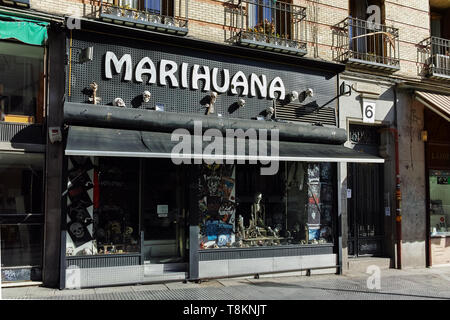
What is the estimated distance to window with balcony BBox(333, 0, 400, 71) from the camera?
37.5ft

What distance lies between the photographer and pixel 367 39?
12.3 m

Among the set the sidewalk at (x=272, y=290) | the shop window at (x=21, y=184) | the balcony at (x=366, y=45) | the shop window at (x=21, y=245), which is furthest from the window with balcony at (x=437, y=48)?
the shop window at (x=21, y=245)

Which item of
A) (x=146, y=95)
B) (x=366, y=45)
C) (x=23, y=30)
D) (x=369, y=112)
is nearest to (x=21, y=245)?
(x=146, y=95)

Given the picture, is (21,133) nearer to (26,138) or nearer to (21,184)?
(26,138)

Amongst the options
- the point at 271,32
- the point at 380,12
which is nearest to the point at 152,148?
the point at 271,32

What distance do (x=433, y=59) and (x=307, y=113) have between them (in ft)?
16.5

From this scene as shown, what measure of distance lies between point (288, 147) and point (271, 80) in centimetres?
178

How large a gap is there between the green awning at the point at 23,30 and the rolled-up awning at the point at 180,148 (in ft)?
6.07

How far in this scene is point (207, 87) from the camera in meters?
9.58

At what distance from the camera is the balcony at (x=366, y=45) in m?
11.4

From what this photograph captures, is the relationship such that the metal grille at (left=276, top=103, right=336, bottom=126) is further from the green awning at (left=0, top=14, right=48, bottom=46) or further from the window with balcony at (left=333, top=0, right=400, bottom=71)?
the green awning at (left=0, top=14, right=48, bottom=46)

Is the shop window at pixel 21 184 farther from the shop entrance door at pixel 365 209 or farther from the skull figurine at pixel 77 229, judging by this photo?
the shop entrance door at pixel 365 209

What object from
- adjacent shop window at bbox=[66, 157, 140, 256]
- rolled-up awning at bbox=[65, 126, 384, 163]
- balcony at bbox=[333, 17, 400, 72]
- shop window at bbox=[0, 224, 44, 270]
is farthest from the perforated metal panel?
shop window at bbox=[0, 224, 44, 270]

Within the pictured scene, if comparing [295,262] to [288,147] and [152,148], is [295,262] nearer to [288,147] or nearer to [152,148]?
[288,147]
